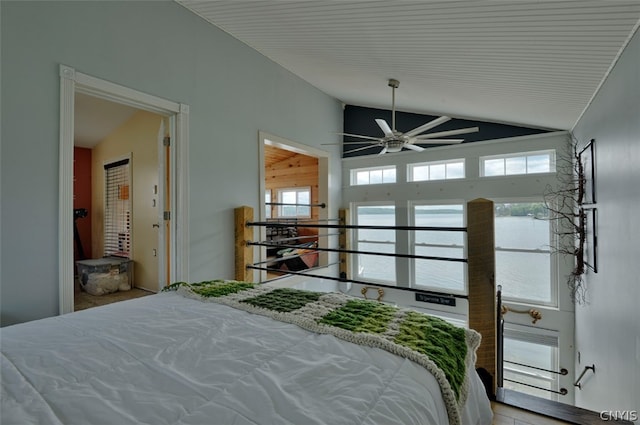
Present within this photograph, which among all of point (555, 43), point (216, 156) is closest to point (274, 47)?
point (216, 156)

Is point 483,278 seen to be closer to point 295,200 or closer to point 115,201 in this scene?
point 115,201

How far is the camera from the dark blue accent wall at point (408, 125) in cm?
457

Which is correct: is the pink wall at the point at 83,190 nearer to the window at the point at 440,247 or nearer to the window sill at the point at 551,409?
the window at the point at 440,247

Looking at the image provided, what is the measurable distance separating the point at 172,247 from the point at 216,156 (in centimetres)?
100

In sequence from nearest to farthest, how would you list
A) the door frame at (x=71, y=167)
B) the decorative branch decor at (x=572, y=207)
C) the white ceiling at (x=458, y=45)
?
the white ceiling at (x=458, y=45)
the door frame at (x=71, y=167)
the decorative branch decor at (x=572, y=207)

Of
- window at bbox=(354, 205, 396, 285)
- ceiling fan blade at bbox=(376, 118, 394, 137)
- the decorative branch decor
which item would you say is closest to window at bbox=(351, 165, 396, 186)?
window at bbox=(354, 205, 396, 285)

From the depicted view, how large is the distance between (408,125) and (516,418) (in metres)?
4.71

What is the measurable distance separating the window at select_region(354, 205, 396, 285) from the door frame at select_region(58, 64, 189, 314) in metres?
3.66

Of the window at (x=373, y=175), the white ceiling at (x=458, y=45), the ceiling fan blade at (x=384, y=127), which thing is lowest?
the window at (x=373, y=175)

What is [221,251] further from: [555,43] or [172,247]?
[555,43]

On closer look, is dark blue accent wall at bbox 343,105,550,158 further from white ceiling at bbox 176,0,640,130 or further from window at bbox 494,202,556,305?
window at bbox 494,202,556,305

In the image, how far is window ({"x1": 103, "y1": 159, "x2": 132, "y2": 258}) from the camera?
4428mm

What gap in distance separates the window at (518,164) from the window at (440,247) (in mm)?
723

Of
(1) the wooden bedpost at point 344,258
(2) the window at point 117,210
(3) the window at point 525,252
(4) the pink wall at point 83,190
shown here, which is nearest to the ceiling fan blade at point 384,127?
(1) the wooden bedpost at point 344,258
